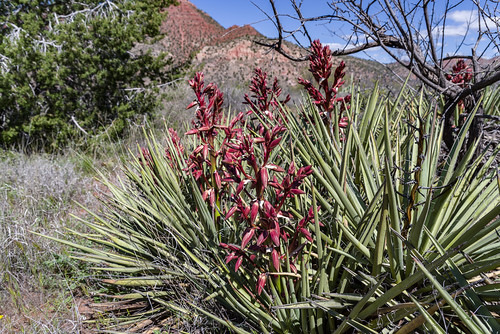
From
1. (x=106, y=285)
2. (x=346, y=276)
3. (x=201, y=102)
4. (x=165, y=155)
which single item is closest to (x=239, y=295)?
(x=346, y=276)

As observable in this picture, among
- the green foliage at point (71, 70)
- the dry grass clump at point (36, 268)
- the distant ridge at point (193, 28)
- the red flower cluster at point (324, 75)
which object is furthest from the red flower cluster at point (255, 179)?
the distant ridge at point (193, 28)

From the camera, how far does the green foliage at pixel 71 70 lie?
226 inches

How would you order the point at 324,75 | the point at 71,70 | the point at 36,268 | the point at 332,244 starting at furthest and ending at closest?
the point at 71,70, the point at 36,268, the point at 324,75, the point at 332,244

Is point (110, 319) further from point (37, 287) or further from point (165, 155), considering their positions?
point (165, 155)

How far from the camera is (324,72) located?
7.28 ft

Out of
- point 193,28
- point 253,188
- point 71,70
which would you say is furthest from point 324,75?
point 193,28

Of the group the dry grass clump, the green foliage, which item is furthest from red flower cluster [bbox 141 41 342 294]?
the green foliage

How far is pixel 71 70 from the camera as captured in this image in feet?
20.1

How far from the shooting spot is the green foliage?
5.73m

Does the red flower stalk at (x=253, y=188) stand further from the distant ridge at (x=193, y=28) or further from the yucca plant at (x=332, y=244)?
the distant ridge at (x=193, y=28)

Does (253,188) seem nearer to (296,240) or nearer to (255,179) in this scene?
(255,179)

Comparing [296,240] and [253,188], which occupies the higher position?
[253,188]

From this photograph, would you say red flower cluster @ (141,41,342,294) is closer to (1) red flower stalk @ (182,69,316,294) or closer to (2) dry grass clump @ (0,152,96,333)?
(1) red flower stalk @ (182,69,316,294)

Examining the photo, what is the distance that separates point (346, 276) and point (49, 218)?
3.05 m
